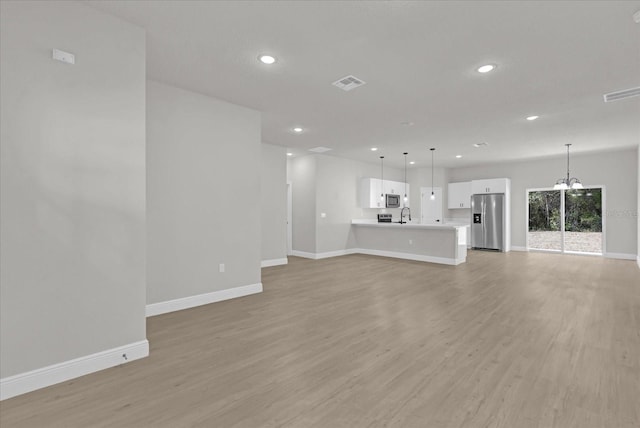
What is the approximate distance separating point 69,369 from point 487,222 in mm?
10239

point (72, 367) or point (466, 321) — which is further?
point (466, 321)

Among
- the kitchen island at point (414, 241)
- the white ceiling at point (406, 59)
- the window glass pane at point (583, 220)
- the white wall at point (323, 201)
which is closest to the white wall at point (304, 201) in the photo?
the white wall at point (323, 201)

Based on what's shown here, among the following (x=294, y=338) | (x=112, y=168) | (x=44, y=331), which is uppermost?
(x=112, y=168)

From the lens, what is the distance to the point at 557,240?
8.91 metres

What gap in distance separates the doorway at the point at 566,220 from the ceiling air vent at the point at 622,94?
546cm

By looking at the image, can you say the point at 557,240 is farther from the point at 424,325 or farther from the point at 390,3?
the point at 390,3

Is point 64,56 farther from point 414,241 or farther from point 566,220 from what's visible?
point 566,220

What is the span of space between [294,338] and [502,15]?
11.2 feet

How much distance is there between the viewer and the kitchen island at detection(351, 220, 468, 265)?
23.5ft

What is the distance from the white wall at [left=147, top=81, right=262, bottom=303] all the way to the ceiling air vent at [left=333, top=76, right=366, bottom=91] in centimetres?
156

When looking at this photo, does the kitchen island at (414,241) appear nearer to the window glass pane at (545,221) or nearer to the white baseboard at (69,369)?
the window glass pane at (545,221)

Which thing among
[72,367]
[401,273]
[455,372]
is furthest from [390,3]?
[401,273]

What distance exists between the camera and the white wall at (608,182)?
7645mm

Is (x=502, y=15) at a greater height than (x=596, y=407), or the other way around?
(x=502, y=15)
